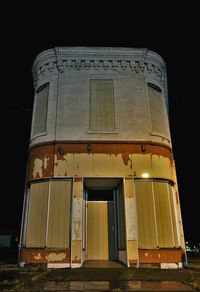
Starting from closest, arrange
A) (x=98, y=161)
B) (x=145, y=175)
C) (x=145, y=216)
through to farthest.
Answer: (x=145, y=216) < (x=145, y=175) < (x=98, y=161)

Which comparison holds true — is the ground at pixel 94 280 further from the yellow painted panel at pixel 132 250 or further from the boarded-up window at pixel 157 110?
the boarded-up window at pixel 157 110

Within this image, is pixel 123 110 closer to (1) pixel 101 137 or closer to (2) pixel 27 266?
(1) pixel 101 137

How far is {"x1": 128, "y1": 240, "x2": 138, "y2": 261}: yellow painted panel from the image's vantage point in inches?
398

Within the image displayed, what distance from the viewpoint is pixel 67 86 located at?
506 inches

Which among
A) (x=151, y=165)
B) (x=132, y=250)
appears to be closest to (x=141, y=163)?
(x=151, y=165)

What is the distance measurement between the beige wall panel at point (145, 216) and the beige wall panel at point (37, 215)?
380 cm

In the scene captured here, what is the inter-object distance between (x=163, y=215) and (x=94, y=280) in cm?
452

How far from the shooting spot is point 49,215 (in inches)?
420

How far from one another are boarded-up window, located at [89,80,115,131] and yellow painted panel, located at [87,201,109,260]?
3.63 meters

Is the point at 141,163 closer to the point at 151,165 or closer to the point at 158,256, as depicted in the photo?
the point at 151,165

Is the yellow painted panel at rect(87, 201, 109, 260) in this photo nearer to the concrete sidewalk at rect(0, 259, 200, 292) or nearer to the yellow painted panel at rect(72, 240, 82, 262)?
the yellow painted panel at rect(72, 240, 82, 262)

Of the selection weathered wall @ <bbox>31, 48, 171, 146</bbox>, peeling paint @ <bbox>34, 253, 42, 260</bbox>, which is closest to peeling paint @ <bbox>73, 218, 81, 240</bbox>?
peeling paint @ <bbox>34, 253, 42, 260</bbox>

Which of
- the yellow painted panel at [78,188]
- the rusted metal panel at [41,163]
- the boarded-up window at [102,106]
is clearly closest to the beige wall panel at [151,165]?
the boarded-up window at [102,106]

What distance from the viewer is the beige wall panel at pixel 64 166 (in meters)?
11.2
